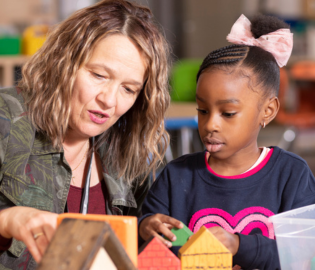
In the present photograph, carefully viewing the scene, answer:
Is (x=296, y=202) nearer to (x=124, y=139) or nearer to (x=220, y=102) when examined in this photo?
(x=220, y=102)

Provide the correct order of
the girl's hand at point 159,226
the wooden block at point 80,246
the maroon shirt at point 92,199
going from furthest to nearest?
the maroon shirt at point 92,199 → the girl's hand at point 159,226 → the wooden block at point 80,246

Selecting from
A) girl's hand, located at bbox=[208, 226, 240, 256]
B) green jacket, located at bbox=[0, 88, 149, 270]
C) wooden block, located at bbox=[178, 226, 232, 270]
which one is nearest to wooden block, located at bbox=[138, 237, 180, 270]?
wooden block, located at bbox=[178, 226, 232, 270]

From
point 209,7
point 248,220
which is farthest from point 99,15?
point 209,7

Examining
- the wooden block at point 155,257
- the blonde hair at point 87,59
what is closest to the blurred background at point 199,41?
the blonde hair at point 87,59

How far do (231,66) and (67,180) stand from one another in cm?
54

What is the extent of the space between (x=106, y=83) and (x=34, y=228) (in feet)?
1.69

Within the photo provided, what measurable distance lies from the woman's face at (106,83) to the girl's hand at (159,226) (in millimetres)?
337

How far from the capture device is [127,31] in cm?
→ 116

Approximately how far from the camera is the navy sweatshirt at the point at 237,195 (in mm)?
1017

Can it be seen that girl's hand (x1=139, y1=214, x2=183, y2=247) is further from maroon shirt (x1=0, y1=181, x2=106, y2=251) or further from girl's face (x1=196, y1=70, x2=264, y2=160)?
maroon shirt (x1=0, y1=181, x2=106, y2=251)

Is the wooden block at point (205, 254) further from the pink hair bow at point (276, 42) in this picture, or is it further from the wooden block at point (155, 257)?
the pink hair bow at point (276, 42)

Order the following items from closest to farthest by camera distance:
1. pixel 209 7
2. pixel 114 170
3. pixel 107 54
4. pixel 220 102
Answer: pixel 220 102 → pixel 107 54 → pixel 114 170 → pixel 209 7

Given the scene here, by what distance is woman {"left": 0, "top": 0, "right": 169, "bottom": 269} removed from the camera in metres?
1.11

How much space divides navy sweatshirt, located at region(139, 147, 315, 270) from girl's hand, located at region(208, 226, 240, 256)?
0.12 metres
